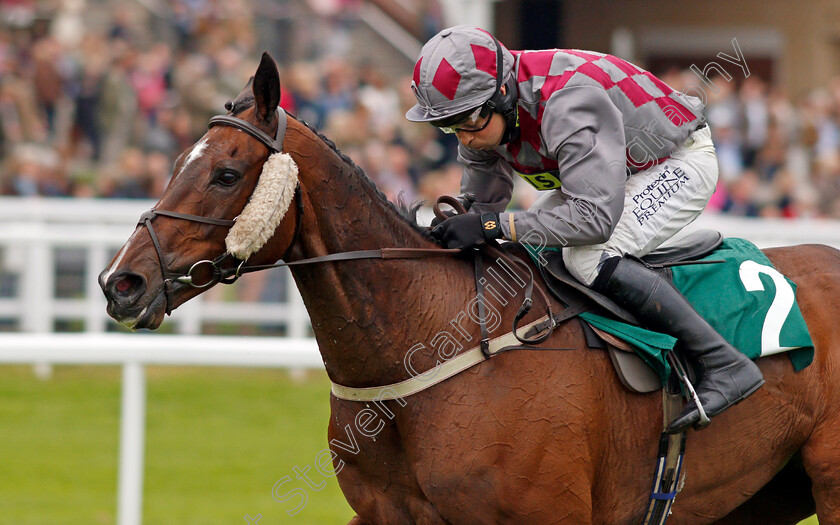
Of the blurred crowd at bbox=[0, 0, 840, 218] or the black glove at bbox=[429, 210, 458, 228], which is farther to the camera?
the blurred crowd at bbox=[0, 0, 840, 218]

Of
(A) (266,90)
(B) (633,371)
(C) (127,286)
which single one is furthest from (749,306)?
(C) (127,286)

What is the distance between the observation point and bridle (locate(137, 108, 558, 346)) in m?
3.06

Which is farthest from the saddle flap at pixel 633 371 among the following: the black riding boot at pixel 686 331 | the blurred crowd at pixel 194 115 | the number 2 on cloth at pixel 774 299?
the blurred crowd at pixel 194 115

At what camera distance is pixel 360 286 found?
11.0 ft

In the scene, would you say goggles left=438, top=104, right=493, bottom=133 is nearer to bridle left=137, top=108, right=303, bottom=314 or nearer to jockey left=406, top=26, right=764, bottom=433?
jockey left=406, top=26, right=764, bottom=433

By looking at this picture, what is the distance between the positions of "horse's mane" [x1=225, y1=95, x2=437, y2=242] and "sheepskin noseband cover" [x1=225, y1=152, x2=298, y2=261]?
229 mm

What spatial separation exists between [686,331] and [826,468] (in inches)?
28.6

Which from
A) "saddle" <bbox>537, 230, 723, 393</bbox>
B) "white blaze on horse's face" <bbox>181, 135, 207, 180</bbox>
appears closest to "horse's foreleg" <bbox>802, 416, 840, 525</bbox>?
"saddle" <bbox>537, 230, 723, 393</bbox>

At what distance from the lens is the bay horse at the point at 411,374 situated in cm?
311

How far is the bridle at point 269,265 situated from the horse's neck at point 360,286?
3cm

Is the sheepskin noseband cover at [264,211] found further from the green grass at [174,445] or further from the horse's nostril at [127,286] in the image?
the green grass at [174,445]

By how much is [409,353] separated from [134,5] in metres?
11.0

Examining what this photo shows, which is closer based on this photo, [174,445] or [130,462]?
[130,462]

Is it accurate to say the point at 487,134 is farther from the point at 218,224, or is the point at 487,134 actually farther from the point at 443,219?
the point at 218,224
